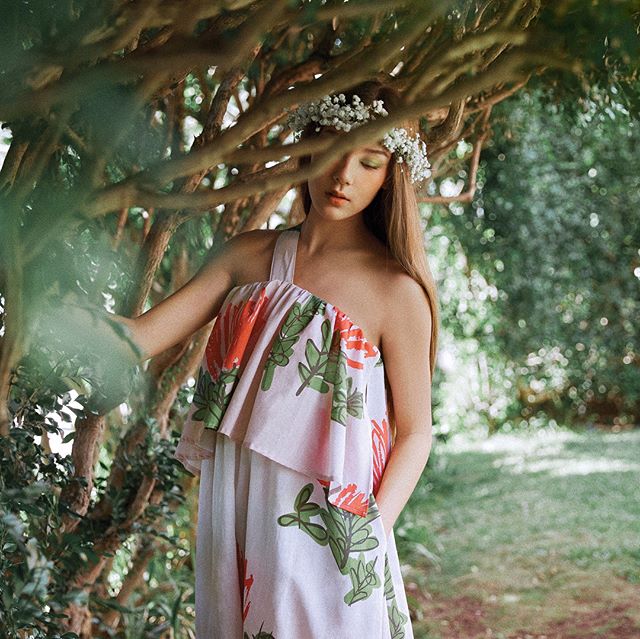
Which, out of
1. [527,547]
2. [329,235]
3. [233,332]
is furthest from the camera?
[527,547]

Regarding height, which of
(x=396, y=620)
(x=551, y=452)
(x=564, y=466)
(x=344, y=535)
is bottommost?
(x=396, y=620)

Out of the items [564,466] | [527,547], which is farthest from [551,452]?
[527,547]

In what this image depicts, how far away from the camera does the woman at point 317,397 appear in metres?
1.64

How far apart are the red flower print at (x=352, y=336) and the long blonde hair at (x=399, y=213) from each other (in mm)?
118

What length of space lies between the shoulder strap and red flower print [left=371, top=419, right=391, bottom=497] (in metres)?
0.32

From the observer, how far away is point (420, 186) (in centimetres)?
201

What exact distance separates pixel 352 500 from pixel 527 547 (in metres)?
3.77

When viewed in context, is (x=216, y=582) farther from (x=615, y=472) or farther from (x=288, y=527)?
(x=615, y=472)

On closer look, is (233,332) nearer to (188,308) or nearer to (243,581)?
(188,308)

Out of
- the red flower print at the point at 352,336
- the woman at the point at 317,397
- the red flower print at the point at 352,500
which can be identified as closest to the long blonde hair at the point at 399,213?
the woman at the point at 317,397

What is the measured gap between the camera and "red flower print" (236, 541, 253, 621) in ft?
5.47

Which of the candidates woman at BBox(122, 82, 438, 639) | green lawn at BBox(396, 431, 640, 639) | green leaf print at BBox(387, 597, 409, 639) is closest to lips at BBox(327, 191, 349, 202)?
woman at BBox(122, 82, 438, 639)

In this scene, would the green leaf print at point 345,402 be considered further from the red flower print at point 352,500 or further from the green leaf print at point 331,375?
the red flower print at point 352,500

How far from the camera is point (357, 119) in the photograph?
5.77ft
